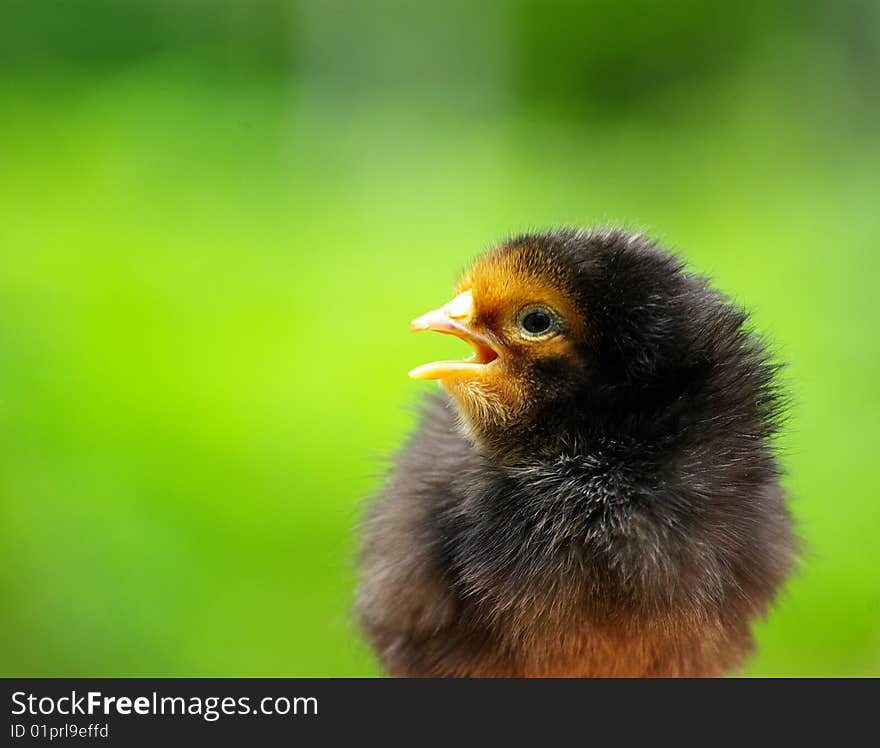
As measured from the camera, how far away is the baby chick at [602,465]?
1.06 m

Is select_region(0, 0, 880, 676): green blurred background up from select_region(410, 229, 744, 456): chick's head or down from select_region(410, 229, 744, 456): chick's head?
up

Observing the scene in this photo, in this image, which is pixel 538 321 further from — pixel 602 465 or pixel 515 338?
pixel 602 465

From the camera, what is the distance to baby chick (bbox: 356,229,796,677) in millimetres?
1056

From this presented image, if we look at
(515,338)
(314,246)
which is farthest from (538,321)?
(314,246)

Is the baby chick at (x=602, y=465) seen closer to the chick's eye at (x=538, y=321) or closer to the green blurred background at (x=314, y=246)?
the chick's eye at (x=538, y=321)

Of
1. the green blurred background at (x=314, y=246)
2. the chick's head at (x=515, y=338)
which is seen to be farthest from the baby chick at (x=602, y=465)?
the green blurred background at (x=314, y=246)

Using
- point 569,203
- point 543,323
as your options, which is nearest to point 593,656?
point 543,323

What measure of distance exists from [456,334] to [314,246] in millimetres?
1778

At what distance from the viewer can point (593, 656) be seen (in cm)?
109

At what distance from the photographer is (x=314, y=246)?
283 cm

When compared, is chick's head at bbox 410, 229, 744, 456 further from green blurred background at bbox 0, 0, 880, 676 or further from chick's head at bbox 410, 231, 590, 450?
green blurred background at bbox 0, 0, 880, 676

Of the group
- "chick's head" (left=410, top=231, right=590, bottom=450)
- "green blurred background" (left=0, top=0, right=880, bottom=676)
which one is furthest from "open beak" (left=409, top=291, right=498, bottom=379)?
"green blurred background" (left=0, top=0, right=880, bottom=676)

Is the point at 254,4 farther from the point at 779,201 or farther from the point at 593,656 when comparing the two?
the point at 593,656
